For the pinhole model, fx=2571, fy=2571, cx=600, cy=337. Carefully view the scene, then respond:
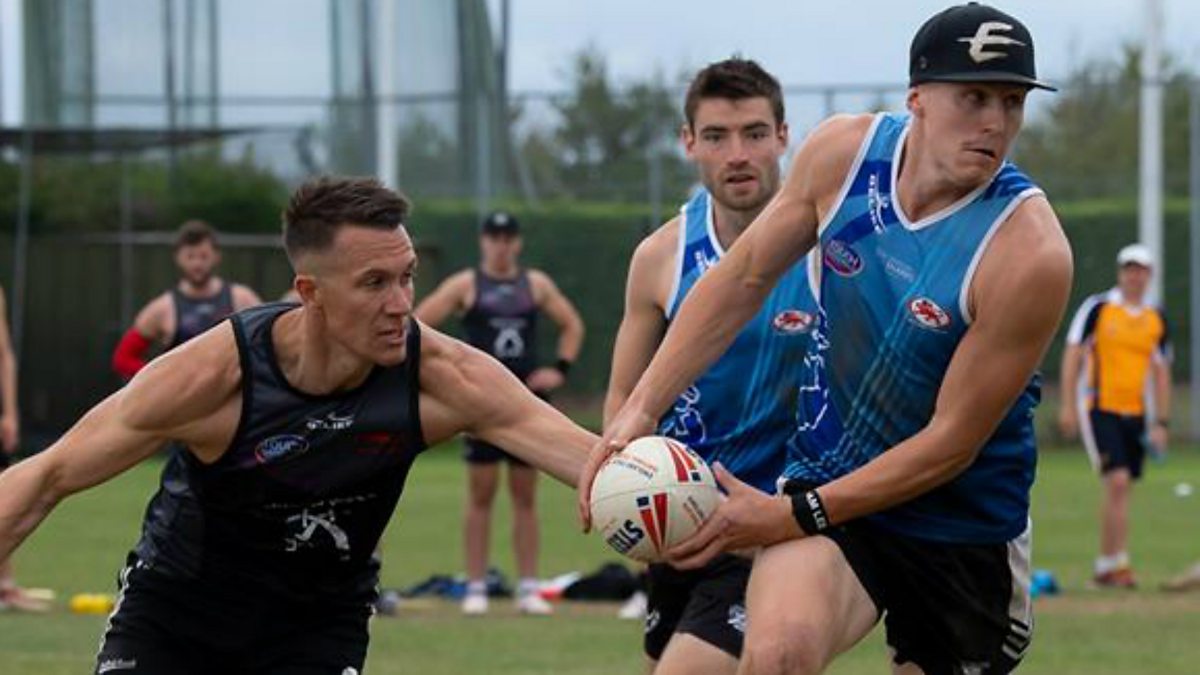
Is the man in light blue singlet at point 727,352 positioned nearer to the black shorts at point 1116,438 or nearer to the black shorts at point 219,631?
the black shorts at point 219,631

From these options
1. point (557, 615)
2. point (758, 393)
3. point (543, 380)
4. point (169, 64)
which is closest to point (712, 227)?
point (758, 393)

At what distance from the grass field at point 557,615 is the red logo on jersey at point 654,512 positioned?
17.2 ft

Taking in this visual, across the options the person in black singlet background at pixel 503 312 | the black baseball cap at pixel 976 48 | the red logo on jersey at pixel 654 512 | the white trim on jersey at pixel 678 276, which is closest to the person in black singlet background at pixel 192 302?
the person in black singlet background at pixel 503 312

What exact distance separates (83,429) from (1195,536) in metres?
14.4

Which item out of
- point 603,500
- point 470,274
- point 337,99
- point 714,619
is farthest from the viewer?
point 337,99

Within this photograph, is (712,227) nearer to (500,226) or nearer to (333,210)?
(333,210)

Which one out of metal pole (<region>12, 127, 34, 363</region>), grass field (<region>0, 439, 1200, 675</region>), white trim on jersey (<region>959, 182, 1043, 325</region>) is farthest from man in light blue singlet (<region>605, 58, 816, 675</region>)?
metal pole (<region>12, 127, 34, 363</region>)

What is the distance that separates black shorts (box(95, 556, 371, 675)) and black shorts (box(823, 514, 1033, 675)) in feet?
4.57

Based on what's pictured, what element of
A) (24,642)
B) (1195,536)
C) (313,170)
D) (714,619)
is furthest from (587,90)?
(714,619)

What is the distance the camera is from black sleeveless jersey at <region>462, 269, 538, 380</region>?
15.7m

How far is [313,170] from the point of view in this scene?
3209 cm

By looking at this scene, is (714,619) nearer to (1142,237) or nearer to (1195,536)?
(1195,536)

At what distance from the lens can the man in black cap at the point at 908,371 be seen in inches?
240

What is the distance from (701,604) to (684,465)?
127 centimetres
